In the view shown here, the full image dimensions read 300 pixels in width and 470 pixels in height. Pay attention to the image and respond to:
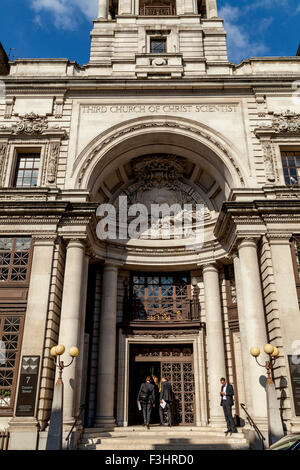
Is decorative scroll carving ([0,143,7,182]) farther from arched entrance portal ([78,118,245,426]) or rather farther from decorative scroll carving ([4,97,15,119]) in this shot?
arched entrance portal ([78,118,245,426])

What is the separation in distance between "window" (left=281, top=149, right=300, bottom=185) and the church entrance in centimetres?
889

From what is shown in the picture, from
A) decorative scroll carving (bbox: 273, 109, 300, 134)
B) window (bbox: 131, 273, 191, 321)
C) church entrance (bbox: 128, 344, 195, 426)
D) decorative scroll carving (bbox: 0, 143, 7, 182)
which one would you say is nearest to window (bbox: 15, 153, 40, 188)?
decorative scroll carving (bbox: 0, 143, 7, 182)

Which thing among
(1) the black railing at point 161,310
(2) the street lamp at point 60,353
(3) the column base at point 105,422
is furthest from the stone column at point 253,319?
(2) the street lamp at point 60,353

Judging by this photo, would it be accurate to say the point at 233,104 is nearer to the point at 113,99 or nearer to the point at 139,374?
the point at 113,99

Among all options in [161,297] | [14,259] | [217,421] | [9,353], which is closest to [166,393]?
[217,421]

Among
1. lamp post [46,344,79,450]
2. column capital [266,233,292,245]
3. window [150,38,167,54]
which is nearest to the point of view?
lamp post [46,344,79,450]

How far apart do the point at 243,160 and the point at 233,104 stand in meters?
3.24

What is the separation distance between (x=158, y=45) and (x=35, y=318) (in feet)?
50.3

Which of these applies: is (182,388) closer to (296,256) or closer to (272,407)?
(272,407)

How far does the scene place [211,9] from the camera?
2169cm

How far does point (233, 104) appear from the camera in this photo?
698 inches

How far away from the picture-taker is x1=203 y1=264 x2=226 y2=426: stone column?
15.7 metres

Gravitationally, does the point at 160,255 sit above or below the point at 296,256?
above
